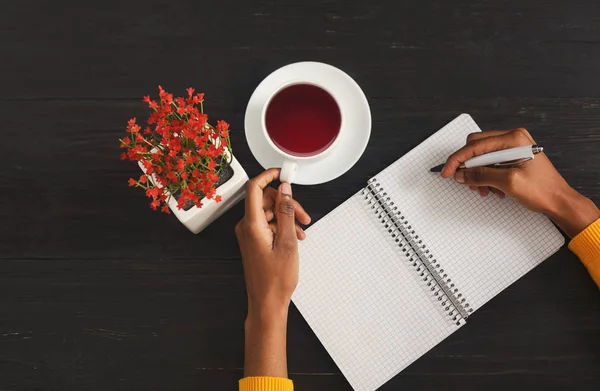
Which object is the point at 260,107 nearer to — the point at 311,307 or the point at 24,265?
the point at 311,307

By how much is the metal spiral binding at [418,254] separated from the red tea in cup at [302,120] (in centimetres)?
18

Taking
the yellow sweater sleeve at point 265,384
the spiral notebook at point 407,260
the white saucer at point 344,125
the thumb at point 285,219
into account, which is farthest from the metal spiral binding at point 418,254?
the yellow sweater sleeve at point 265,384

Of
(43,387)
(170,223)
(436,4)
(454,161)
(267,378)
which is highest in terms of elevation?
(436,4)

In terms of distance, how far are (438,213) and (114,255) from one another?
2.49 ft

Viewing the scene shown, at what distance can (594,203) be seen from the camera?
126 cm

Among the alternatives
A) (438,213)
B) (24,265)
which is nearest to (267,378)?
(438,213)

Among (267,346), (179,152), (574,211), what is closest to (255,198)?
(179,152)

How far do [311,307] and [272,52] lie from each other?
0.60 meters

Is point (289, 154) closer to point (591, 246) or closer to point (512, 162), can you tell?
point (512, 162)

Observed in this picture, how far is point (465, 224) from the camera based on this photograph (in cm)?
123

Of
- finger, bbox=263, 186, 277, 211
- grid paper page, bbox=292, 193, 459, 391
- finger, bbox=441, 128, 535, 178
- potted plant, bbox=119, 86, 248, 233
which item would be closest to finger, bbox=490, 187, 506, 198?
finger, bbox=441, 128, 535, 178

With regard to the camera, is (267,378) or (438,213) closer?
(267,378)

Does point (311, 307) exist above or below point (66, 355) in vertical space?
above

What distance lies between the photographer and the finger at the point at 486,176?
116 cm
